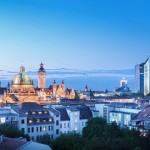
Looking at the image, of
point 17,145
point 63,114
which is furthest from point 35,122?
point 17,145

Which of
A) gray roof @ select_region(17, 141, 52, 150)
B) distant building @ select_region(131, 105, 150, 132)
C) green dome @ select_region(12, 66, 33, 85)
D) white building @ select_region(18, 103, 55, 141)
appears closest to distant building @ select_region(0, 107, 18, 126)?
white building @ select_region(18, 103, 55, 141)

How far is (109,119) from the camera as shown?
290ft

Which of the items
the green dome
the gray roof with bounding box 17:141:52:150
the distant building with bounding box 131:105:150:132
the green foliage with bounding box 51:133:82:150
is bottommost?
the green foliage with bounding box 51:133:82:150

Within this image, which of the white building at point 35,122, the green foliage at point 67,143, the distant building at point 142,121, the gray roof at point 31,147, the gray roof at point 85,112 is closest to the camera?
the gray roof at point 31,147

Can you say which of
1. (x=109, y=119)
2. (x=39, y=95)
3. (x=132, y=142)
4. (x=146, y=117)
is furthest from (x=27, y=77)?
(x=132, y=142)

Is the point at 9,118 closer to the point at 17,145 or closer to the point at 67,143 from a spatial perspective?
the point at 67,143

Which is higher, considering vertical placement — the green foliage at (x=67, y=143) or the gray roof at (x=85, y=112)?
the gray roof at (x=85, y=112)

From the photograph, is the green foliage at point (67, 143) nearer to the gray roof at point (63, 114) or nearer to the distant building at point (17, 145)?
the distant building at point (17, 145)

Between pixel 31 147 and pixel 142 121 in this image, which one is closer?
pixel 31 147

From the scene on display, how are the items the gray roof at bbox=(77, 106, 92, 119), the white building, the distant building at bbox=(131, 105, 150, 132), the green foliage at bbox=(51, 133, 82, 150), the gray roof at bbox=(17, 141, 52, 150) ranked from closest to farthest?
1. the gray roof at bbox=(17, 141, 52, 150)
2. the green foliage at bbox=(51, 133, 82, 150)
3. the distant building at bbox=(131, 105, 150, 132)
4. the white building
5. the gray roof at bbox=(77, 106, 92, 119)

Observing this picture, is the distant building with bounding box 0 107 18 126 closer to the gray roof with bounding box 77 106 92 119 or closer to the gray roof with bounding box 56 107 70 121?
the gray roof with bounding box 56 107 70 121

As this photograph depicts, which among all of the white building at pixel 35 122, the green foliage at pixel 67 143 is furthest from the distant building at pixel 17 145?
the white building at pixel 35 122

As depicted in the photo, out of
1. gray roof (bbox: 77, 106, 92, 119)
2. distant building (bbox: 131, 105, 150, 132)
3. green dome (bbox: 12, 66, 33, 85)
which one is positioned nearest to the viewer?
distant building (bbox: 131, 105, 150, 132)

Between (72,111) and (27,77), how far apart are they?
93408 millimetres
